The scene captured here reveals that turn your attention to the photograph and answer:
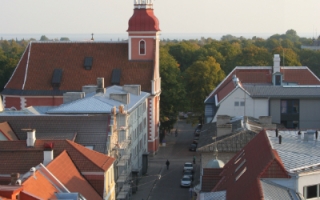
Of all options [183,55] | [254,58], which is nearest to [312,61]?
[254,58]

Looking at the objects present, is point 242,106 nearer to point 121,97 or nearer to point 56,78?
point 121,97

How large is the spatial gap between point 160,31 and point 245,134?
29240 millimetres

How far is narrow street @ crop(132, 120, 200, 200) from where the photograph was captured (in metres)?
53.2

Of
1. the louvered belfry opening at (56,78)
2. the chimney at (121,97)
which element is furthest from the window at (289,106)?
A: the louvered belfry opening at (56,78)

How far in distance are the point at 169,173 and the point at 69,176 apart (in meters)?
28.2

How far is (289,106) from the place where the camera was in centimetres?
5788

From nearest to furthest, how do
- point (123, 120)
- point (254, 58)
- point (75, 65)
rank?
point (123, 120) → point (75, 65) → point (254, 58)

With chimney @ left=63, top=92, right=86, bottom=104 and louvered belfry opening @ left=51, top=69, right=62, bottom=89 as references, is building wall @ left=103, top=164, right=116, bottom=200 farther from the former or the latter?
louvered belfry opening @ left=51, top=69, right=62, bottom=89

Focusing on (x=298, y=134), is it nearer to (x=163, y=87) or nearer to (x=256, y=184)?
(x=256, y=184)

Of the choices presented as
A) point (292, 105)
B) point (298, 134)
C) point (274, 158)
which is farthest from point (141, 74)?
point (274, 158)

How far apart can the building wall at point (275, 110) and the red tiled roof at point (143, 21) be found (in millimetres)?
17927

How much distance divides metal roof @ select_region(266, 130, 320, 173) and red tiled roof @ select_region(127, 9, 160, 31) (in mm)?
34200

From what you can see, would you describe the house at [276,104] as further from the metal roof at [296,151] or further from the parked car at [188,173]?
the metal roof at [296,151]

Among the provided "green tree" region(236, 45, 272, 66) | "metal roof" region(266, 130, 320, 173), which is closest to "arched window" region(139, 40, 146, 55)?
"metal roof" region(266, 130, 320, 173)
